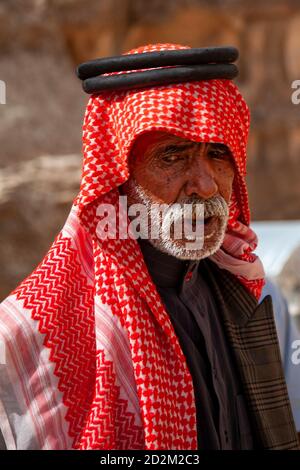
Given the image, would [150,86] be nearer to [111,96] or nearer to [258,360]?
[111,96]

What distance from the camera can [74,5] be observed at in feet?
29.3

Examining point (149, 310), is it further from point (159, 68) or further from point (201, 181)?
point (159, 68)

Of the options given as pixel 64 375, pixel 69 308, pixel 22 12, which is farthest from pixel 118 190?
pixel 22 12

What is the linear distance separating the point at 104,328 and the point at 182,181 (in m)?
0.51

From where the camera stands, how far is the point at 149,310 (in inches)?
107

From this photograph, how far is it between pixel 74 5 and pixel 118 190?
6.46 meters

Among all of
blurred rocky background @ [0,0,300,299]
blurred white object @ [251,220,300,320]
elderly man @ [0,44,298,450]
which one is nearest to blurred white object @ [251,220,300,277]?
blurred white object @ [251,220,300,320]

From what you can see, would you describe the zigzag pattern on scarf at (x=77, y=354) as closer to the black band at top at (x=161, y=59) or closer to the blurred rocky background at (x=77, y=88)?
the black band at top at (x=161, y=59)

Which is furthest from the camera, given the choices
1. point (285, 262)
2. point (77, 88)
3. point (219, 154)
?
point (77, 88)

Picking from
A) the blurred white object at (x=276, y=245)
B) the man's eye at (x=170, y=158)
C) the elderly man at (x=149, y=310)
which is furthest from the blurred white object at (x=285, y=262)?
the man's eye at (x=170, y=158)

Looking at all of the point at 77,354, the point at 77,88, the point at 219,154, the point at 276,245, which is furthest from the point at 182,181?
the point at 77,88

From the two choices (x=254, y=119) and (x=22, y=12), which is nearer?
(x=22, y=12)

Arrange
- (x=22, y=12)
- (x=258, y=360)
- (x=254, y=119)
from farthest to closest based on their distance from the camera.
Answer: (x=254, y=119) < (x=22, y=12) < (x=258, y=360)

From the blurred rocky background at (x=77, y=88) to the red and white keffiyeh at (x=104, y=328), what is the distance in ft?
14.9
